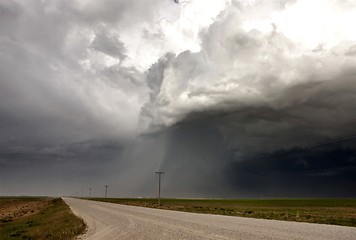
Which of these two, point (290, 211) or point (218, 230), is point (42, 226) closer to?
point (218, 230)

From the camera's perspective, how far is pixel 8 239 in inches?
998

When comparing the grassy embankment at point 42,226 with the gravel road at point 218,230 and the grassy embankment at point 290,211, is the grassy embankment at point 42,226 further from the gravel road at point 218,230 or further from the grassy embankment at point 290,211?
the grassy embankment at point 290,211

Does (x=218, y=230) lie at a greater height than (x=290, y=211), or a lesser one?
lesser

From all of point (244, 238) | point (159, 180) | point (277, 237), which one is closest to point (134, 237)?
point (244, 238)

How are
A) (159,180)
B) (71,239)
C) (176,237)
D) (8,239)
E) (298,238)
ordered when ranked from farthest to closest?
(159,180), (8,239), (71,239), (176,237), (298,238)

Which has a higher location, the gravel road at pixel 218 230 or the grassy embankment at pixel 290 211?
the grassy embankment at pixel 290 211

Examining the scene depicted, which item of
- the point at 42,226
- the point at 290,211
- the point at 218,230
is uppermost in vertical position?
the point at 290,211

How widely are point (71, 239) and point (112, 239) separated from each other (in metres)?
3.24

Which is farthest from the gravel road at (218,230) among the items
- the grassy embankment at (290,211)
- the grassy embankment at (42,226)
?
the grassy embankment at (290,211)

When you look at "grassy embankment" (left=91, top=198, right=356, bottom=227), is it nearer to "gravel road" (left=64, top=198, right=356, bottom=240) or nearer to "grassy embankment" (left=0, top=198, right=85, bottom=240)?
"gravel road" (left=64, top=198, right=356, bottom=240)

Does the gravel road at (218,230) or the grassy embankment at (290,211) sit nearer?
the gravel road at (218,230)

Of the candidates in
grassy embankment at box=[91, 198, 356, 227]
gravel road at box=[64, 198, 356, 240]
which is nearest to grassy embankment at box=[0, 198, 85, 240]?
gravel road at box=[64, 198, 356, 240]

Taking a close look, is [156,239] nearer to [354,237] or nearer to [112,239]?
[112,239]

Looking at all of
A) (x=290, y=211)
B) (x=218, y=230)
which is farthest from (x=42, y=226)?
(x=290, y=211)
